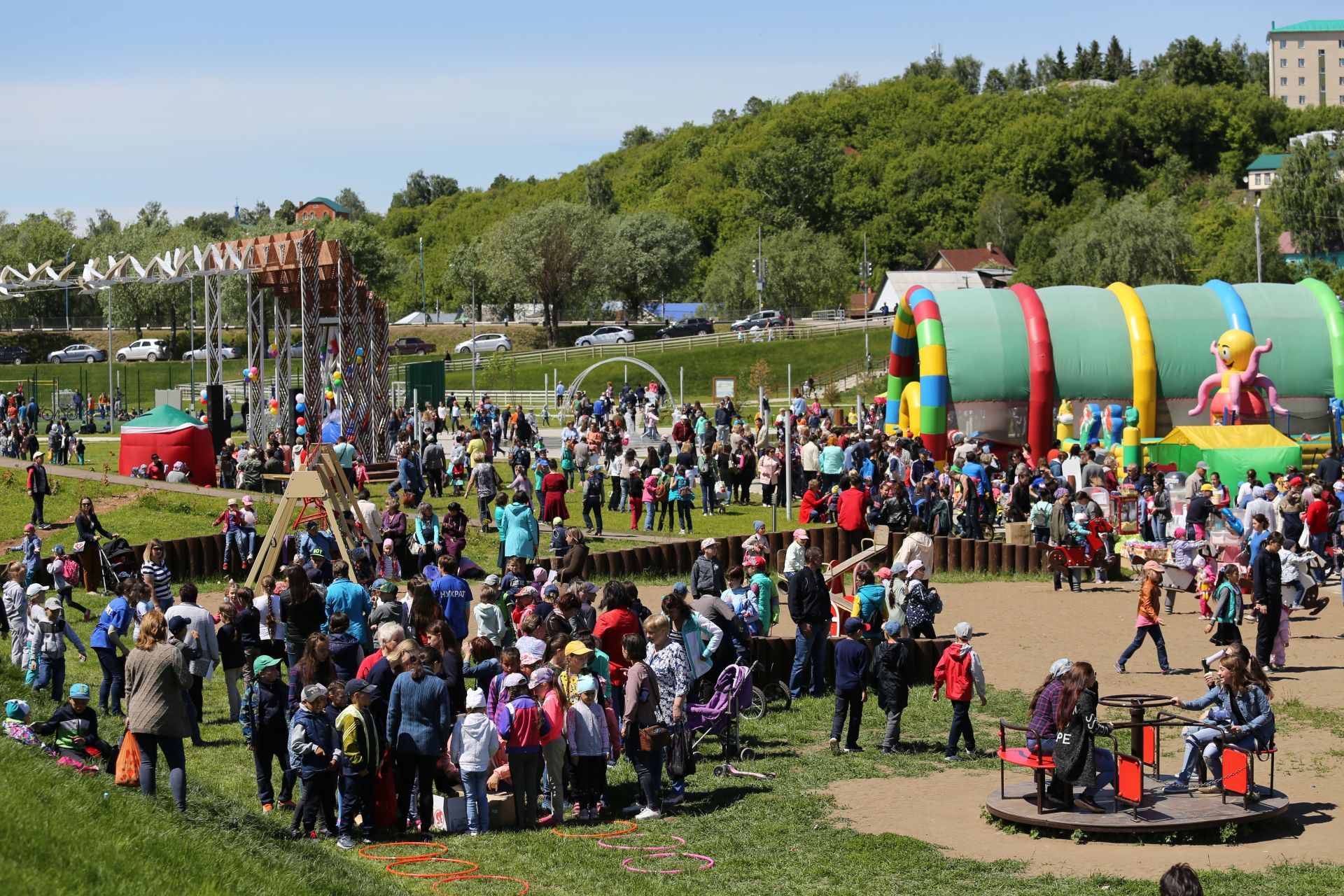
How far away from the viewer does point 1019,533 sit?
24234mm

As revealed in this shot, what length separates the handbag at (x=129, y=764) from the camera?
1064 cm

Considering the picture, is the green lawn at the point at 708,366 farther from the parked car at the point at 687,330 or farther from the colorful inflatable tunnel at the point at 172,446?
the colorful inflatable tunnel at the point at 172,446

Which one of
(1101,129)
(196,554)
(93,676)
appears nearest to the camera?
(93,676)

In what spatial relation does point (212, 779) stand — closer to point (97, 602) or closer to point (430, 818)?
point (430, 818)

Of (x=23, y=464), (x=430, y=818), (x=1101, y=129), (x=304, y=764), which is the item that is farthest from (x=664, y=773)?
(x=1101, y=129)

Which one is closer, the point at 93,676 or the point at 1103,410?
the point at 93,676

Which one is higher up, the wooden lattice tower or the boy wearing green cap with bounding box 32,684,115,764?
the wooden lattice tower

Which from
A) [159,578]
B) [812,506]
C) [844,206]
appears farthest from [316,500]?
[844,206]

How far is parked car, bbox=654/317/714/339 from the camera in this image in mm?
76250

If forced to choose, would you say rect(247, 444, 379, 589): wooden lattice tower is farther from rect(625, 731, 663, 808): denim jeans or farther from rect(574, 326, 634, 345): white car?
rect(574, 326, 634, 345): white car

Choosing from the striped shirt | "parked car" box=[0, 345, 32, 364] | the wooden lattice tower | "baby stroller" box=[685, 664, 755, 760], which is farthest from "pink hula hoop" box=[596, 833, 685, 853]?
"parked car" box=[0, 345, 32, 364]

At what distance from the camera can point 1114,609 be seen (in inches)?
803

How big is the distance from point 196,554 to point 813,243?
67461mm

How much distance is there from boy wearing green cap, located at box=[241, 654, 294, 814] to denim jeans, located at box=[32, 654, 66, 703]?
372 centimetres
